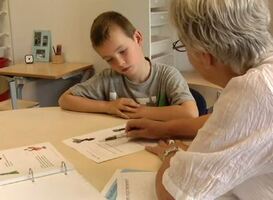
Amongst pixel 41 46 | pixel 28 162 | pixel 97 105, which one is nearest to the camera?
pixel 28 162

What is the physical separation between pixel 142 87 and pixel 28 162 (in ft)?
2.31

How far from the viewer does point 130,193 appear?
880mm

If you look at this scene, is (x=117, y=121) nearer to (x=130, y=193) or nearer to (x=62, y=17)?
(x=130, y=193)

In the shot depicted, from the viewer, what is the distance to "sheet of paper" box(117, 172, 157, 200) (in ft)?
2.86

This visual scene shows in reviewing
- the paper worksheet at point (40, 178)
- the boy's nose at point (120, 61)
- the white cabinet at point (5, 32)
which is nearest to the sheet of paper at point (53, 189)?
the paper worksheet at point (40, 178)

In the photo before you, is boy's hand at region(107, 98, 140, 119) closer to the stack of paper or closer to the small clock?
the stack of paper

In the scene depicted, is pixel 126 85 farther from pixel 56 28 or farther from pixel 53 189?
pixel 56 28

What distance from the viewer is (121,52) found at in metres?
1.57

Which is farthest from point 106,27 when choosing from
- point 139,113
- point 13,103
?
Answer: point 13,103

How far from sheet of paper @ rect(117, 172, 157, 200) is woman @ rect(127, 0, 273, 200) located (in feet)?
0.36

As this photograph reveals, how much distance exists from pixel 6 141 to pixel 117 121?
0.41 m

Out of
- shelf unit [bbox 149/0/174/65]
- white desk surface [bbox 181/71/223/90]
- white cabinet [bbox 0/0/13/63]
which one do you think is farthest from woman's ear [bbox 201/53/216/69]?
white cabinet [bbox 0/0/13/63]

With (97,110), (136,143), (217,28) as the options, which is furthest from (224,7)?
(97,110)

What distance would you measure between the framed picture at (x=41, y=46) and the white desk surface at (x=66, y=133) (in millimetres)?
1911
